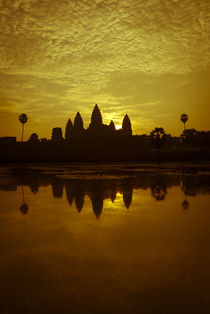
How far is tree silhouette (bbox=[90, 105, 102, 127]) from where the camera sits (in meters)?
94.9

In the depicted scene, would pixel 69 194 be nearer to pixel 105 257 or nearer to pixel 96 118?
pixel 105 257

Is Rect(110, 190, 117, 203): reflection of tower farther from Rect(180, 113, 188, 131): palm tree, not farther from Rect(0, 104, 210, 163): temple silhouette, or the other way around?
Rect(180, 113, 188, 131): palm tree

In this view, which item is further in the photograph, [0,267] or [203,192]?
[203,192]

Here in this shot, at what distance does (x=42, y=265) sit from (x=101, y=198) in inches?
278

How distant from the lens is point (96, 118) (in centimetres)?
9569

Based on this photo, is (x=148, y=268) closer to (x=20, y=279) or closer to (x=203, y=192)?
(x=20, y=279)

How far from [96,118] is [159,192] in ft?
274

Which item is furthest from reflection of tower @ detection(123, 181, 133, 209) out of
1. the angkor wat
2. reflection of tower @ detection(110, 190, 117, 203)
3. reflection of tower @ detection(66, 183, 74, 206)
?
the angkor wat

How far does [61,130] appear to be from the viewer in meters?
128

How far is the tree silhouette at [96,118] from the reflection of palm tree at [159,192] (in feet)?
262

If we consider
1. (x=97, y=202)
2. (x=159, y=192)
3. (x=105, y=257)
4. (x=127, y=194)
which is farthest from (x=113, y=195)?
(x=105, y=257)

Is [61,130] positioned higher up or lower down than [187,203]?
higher up

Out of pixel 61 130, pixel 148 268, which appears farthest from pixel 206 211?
pixel 61 130

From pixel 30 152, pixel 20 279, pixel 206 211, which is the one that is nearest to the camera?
pixel 20 279
